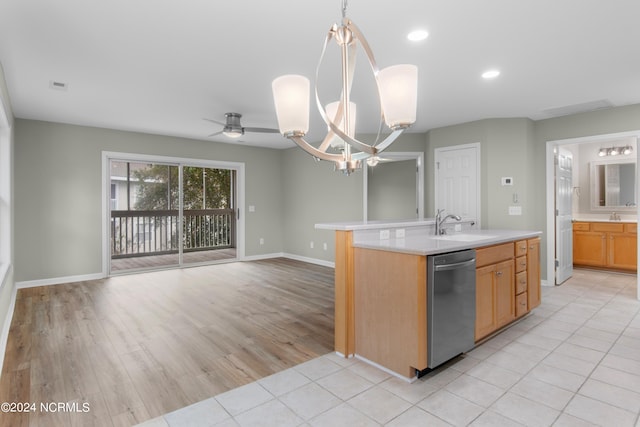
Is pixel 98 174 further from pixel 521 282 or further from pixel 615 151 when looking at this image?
pixel 615 151

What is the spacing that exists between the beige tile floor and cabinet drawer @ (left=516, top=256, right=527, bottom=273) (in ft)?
1.93

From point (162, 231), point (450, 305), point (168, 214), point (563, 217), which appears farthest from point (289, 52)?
point (162, 231)

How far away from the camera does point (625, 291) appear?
14.5 feet

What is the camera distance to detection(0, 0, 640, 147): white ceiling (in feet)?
7.00

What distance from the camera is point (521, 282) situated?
Result: 125 inches

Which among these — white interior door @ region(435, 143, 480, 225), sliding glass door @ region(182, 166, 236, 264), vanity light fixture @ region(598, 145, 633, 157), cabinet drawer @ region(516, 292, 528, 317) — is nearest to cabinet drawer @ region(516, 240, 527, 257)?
Answer: cabinet drawer @ region(516, 292, 528, 317)

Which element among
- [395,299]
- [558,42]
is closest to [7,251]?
[395,299]

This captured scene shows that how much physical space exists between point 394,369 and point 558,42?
2721mm

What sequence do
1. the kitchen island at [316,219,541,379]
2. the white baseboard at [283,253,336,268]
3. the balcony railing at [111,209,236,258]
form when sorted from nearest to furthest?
the kitchen island at [316,219,541,379] < the white baseboard at [283,253,336,268] < the balcony railing at [111,209,236,258]

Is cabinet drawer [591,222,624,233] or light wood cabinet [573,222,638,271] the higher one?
cabinet drawer [591,222,624,233]

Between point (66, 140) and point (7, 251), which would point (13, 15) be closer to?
point (7, 251)

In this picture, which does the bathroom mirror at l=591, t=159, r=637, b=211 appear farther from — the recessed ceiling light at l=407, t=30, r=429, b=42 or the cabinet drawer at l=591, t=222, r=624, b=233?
the recessed ceiling light at l=407, t=30, r=429, b=42

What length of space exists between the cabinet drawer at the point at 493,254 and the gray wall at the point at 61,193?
539 cm

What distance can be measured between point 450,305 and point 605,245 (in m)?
5.08
